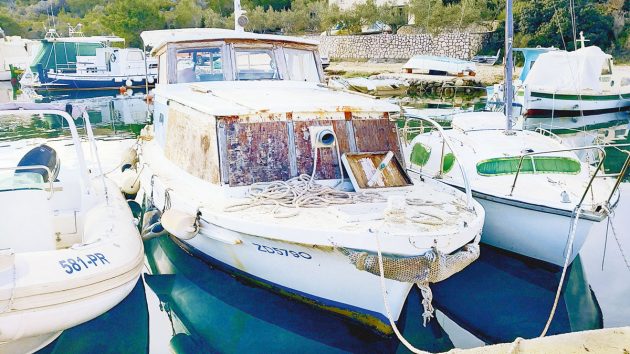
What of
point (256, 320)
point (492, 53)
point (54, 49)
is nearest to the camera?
point (256, 320)

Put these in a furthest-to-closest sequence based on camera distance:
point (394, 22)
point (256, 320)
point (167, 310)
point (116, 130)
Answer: point (394, 22), point (116, 130), point (167, 310), point (256, 320)

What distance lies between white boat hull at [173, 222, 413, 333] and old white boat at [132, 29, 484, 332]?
0.05 ft

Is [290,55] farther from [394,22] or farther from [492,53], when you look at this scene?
[394,22]

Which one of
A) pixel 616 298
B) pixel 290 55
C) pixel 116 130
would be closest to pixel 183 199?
pixel 290 55

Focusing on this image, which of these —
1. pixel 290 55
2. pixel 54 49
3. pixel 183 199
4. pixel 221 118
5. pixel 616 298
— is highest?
pixel 54 49

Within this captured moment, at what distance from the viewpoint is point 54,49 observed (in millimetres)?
39156

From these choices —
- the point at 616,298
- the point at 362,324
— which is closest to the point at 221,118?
the point at 362,324

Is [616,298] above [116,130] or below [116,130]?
below

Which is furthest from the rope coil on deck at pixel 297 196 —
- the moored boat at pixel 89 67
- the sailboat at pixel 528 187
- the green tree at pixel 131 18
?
the green tree at pixel 131 18

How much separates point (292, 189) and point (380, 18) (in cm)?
4509

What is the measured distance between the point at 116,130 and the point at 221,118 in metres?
16.6

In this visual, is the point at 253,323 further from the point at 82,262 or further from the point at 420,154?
the point at 420,154

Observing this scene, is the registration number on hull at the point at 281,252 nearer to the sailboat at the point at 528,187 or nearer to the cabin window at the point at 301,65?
the sailboat at the point at 528,187

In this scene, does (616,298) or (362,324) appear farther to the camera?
(616,298)
